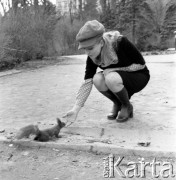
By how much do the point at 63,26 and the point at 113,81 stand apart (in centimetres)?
2091

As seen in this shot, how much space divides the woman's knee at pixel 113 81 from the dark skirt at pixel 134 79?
0.07 m

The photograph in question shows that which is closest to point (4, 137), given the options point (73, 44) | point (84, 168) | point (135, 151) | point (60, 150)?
point (60, 150)

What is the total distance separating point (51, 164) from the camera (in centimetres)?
319

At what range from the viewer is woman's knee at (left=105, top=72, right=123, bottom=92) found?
3902 millimetres

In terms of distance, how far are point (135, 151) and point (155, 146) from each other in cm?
22

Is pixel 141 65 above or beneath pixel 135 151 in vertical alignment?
above

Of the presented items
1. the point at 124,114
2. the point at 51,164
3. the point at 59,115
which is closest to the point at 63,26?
the point at 59,115

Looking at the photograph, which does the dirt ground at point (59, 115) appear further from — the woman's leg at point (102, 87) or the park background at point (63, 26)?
the park background at point (63, 26)

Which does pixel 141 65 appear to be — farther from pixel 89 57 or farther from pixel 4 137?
pixel 4 137

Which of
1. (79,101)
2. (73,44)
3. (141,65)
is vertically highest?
(141,65)

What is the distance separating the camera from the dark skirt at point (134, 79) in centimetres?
402

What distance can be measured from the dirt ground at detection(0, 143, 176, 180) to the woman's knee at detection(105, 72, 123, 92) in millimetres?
842

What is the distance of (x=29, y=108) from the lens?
5.37 m

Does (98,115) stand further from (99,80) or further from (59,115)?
(99,80)
